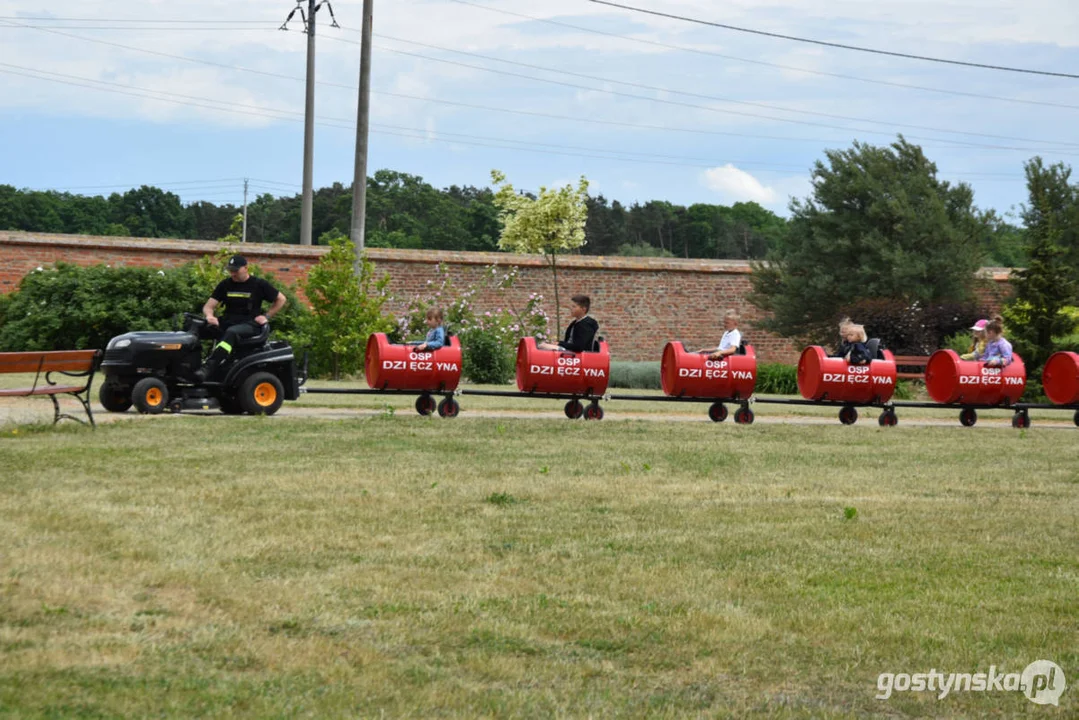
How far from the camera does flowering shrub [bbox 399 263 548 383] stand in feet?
92.3

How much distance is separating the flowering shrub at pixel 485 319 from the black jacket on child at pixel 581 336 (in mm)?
10227

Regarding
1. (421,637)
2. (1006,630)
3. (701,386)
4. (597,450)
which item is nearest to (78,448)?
(597,450)

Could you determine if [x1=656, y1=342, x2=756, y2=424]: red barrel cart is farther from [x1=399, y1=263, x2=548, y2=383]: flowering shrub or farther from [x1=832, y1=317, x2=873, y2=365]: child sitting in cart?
[x1=399, y1=263, x2=548, y2=383]: flowering shrub

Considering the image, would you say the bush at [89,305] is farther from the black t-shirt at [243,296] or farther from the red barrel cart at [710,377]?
the red barrel cart at [710,377]

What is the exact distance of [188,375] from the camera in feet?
49.7

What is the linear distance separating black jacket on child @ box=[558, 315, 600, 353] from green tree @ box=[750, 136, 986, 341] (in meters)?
19.4

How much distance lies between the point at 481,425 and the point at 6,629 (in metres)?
10.2

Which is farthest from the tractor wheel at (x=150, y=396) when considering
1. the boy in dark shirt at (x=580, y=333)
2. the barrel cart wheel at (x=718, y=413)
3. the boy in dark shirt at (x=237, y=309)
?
the barrel cart wheel at (x=718, y=413)

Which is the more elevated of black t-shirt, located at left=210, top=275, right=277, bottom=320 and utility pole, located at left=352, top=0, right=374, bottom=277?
utility pole, located at left=352, top=0, right=374, bottom=277

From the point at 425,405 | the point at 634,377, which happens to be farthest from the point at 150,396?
the point at 634,377

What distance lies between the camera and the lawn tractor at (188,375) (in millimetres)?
14922

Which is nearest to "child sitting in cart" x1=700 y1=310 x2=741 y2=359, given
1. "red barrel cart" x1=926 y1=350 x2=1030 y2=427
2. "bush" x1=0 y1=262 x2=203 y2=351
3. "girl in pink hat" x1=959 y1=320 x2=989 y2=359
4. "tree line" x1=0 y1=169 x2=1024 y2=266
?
"red barrel cart" x1=926 y1=350 x2=1030 y2=427
